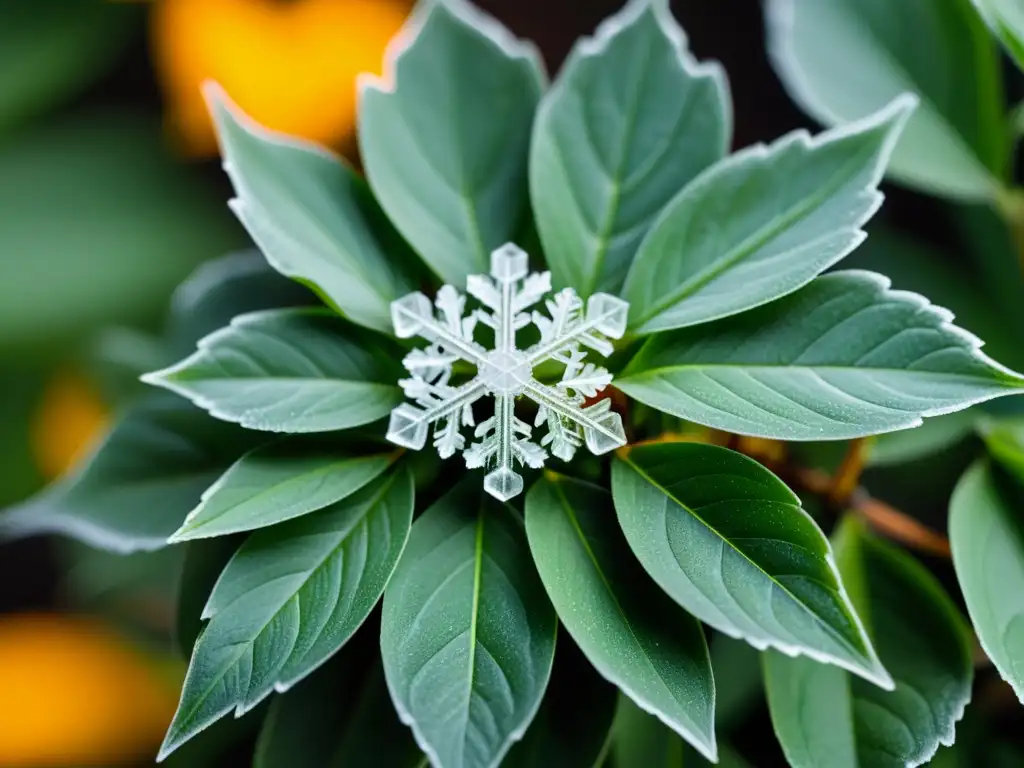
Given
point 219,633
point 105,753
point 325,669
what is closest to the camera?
point 219,633

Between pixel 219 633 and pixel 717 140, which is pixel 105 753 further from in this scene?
pixel 717 140

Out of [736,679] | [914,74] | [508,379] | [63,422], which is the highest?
[914,74]

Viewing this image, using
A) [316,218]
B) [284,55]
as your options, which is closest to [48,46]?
[284,55]

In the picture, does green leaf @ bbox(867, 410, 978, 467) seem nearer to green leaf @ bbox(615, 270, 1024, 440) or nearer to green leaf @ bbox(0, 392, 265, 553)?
green leaf @ bbox(615, 270, 1024, 440)

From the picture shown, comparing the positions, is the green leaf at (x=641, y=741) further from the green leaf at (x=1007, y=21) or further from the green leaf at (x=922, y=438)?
the green leaf at (x=1007, y=21)

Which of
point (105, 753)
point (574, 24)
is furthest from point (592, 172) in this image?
point (105, 753)

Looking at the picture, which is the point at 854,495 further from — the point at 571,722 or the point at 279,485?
the point at 279,485
